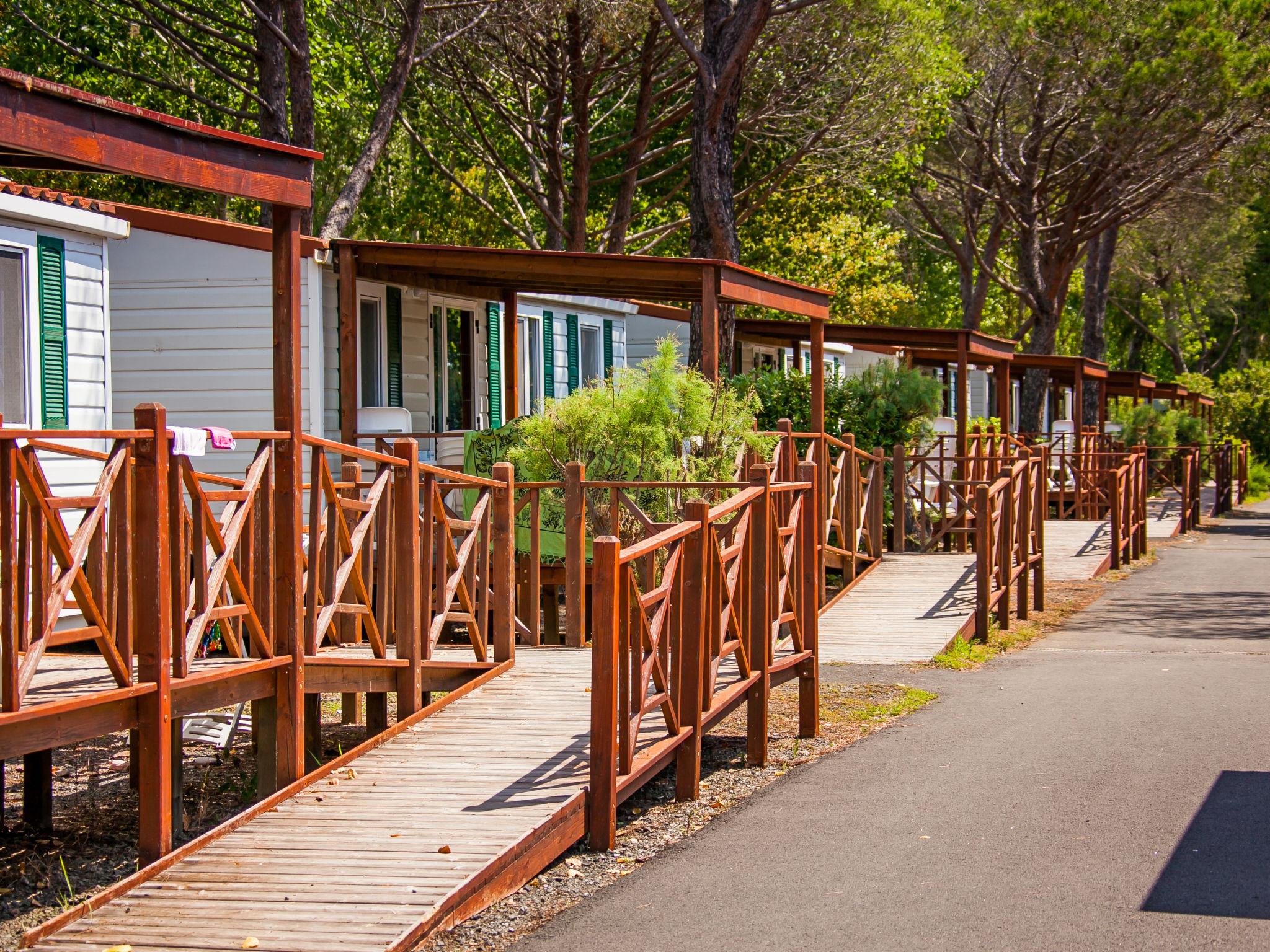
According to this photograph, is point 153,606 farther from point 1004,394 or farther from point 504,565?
point 1004,394

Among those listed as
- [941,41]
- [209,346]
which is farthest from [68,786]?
[941,41]

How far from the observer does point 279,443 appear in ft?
19.2

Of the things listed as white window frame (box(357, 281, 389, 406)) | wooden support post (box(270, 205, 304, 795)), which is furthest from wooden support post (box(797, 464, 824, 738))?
white window frame (box(357, 281, 389, 406))

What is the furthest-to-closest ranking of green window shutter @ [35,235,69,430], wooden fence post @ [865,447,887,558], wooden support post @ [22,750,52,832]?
wooden fence post @ [865,447,887,558], green window shutter @ [35,235,69,430], wooden support post @ [22,750,52,832]

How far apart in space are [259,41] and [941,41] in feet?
35.7

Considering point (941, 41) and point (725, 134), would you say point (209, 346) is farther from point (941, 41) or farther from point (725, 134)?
point (941, 41)

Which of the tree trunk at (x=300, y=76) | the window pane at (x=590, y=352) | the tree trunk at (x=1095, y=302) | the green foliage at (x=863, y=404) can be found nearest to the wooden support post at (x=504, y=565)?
the green foliage at (x=863, y=404)

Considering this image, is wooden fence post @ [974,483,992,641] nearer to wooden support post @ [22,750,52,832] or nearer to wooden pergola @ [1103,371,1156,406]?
wooden support post @ [22,750,52,832]

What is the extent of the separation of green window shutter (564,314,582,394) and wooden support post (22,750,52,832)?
12.0 m

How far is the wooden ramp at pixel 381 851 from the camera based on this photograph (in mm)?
4277

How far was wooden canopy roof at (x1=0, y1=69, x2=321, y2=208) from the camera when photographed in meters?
4.47

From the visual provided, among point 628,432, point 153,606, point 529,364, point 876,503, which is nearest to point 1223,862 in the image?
point 153,606

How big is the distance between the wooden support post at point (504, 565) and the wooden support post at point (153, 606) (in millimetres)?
2554

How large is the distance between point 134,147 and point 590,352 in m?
14.2
